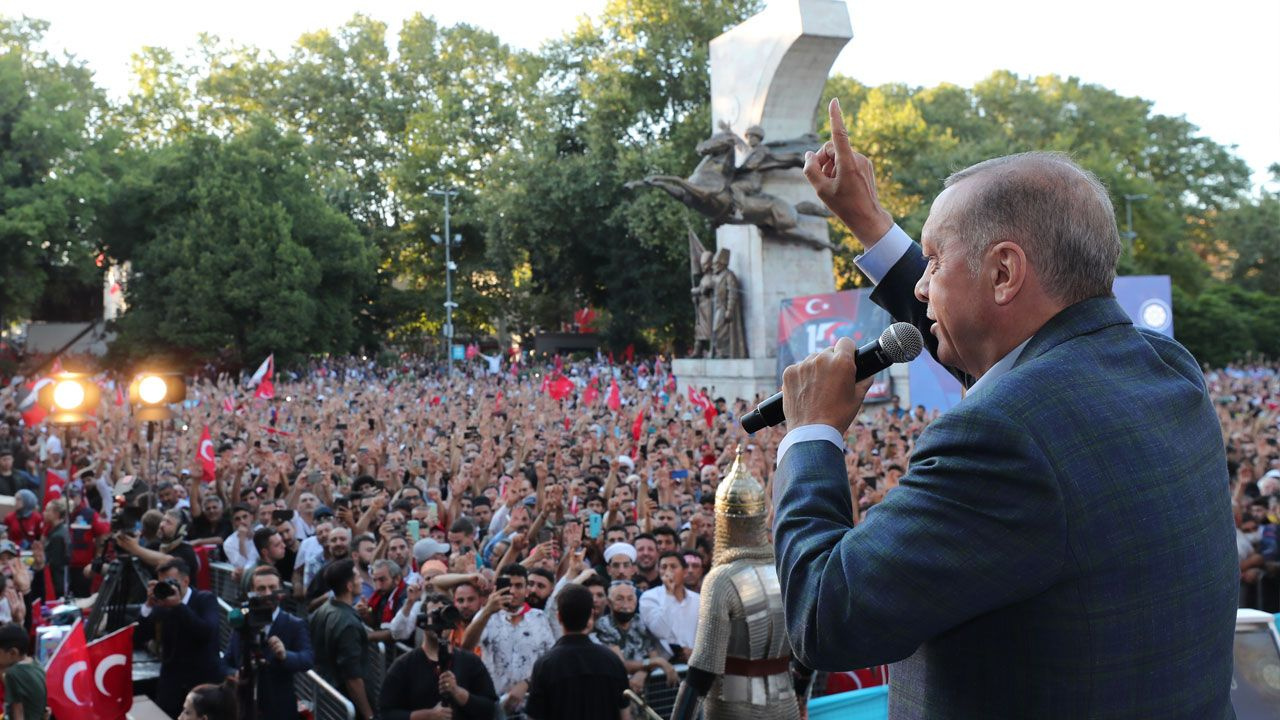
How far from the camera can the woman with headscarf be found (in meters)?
10.3

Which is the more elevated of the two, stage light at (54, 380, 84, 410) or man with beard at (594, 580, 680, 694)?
stage light at (54, 380, 84, 410)

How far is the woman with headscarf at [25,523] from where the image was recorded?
10297mm

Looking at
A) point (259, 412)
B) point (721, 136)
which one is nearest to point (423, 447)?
point (259, 412)

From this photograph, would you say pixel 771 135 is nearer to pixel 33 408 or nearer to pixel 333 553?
pixel 33 408

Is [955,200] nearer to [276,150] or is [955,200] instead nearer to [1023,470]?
[1023,470]

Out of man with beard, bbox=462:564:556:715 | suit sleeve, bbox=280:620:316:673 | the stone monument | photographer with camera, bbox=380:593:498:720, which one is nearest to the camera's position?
photographer with camera, bbox=380:593:498:720

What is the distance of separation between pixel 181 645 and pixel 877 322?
12660 millimetres

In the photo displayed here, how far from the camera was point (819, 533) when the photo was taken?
147 centimetres

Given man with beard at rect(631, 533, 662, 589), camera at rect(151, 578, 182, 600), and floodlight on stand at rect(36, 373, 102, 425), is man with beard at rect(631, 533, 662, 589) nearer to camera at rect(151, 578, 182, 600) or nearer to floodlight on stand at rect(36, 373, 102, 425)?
camera at rect(151, 578, 182, 600)

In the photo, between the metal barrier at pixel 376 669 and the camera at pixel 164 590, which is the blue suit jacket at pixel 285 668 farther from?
the camera at pixel 164 590

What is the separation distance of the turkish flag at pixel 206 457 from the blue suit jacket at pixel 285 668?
5.01 meters

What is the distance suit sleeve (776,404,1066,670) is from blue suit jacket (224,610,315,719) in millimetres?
5404

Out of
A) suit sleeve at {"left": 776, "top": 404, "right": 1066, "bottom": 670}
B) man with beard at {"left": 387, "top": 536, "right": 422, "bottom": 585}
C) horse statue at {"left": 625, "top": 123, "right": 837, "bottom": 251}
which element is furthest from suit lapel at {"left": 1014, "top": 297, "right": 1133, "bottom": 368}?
horse statue at {"left": 625, "top": 123, "right": 837, "bottom": 251}

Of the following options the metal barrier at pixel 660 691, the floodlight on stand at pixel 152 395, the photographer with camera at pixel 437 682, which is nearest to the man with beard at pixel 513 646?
the photographer with camera at pixel 437 682
